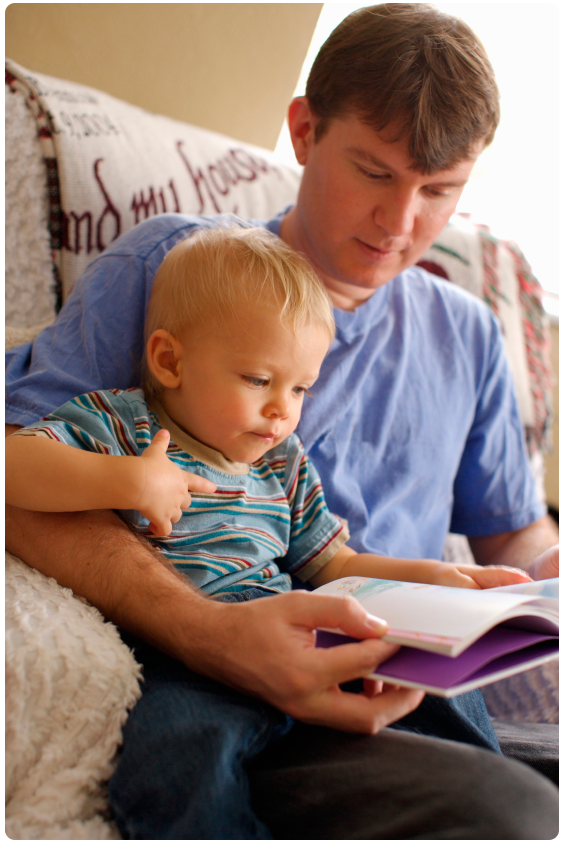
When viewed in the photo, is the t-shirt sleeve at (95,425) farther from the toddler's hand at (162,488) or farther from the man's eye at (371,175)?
the man's eye at (371,175)

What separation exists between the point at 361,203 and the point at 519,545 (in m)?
0.74

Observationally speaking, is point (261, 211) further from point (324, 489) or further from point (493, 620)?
point (493, 620)

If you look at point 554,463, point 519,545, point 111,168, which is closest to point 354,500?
point 519,545

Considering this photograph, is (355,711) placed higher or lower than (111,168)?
lower

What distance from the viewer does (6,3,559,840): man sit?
20.6 inches

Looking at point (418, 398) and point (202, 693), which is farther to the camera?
point (418, 398)

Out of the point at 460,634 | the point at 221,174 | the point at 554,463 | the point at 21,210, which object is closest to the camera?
the point at 460,634

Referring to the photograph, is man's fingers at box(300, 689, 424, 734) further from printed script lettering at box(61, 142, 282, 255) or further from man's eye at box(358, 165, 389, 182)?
printed script lettering at box(61, 142, 282, 255)

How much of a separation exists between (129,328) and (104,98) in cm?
63

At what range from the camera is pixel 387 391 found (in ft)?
3.78

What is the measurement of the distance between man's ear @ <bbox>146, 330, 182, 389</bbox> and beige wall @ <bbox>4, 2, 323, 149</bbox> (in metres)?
0.94

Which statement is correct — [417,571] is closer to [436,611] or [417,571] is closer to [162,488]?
[436,611]

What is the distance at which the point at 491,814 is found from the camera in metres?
0.47

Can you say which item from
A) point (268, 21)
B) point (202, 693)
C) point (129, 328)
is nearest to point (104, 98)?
point (268, 21)
